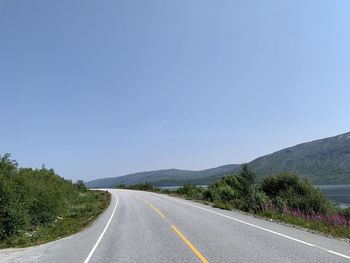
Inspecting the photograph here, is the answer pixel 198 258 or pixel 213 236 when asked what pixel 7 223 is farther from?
pixel 198 258

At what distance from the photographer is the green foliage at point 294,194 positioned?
27084 millimetres

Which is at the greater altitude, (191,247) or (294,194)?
(294,194)

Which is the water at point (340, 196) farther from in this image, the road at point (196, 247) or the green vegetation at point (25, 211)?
the green vegetation at point (25, 211)

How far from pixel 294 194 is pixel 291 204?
332 centimetres

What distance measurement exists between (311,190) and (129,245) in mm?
22813

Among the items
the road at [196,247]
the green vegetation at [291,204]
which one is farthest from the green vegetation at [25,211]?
the green vegetation at [291,204]

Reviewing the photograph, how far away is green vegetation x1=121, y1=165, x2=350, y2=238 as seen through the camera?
646 inches

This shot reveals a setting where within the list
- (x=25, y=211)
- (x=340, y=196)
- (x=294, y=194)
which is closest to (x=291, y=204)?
(x=294, y=194)

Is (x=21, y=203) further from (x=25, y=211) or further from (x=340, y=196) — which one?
(x=340, y=196)

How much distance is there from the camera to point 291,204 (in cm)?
2745

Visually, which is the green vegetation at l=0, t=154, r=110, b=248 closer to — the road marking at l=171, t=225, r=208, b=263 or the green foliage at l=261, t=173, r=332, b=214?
the road marking at l=171, t=225, r=208, b=263

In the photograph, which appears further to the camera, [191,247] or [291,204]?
[291,204]

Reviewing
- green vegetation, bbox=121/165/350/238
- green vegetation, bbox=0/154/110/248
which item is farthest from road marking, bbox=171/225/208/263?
green vegetation, bbox=0/154/110/248

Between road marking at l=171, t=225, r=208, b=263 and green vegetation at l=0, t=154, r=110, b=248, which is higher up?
green vegetation at l=0, t=154, r=110, b=248
